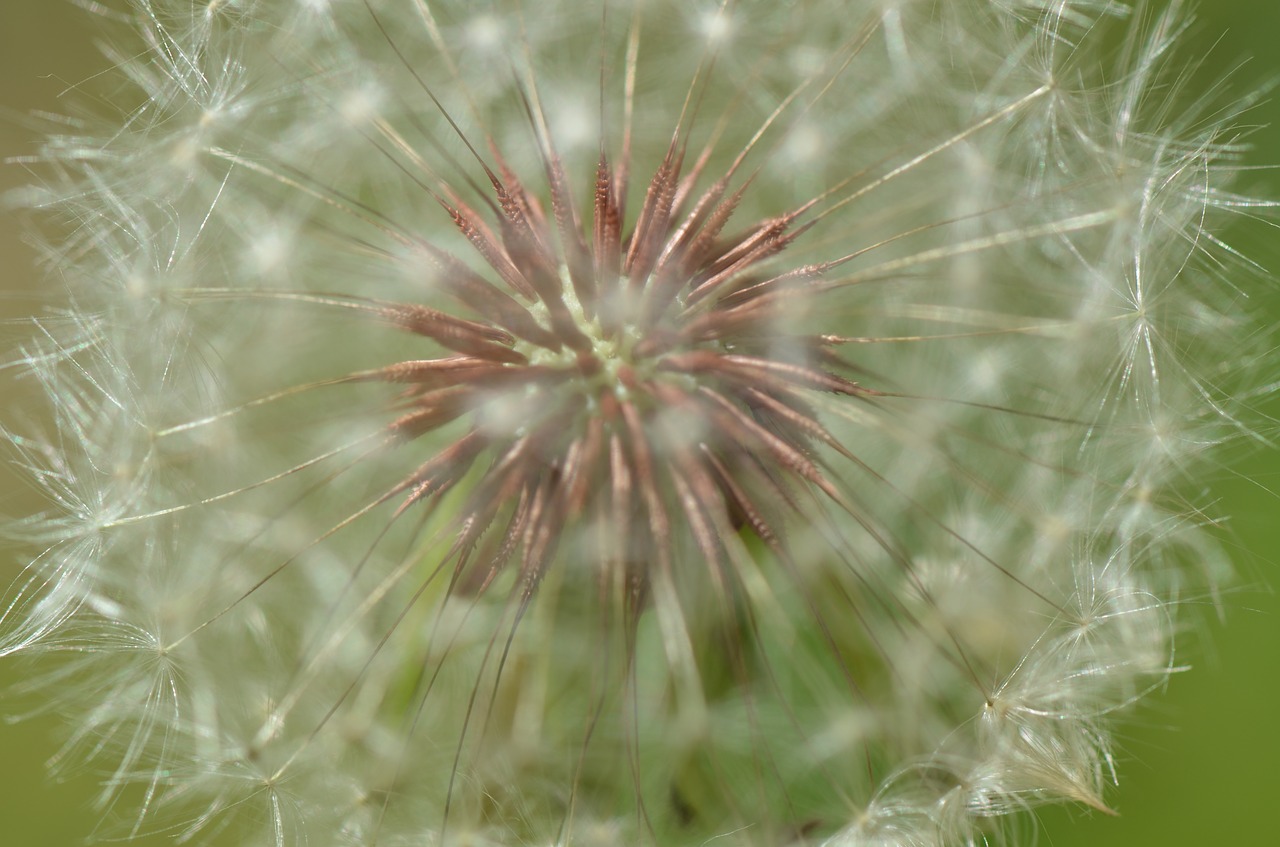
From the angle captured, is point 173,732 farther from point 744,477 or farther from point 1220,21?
point 1220,21

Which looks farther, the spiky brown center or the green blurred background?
the green blurred background

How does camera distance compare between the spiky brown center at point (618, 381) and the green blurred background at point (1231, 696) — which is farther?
the green blurred background at point (1231, 696)

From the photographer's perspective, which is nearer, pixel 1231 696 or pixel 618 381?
pixel 618 381

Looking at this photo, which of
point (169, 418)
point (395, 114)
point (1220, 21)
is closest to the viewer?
point (169, 418)

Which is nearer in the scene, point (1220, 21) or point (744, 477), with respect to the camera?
point (744, 477)

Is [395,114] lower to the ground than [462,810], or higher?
higher

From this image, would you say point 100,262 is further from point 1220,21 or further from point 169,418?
point 1220,21

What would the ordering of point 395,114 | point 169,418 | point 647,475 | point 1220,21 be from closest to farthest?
point 647,475
point 169,418
point 395,114
point 1220,21

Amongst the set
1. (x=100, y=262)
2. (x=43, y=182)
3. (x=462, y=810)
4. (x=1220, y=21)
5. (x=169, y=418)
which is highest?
(x=1220, y=21)

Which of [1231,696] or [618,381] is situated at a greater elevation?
[618,381]

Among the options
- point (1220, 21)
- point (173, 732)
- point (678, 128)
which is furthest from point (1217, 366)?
point (173, 732)
